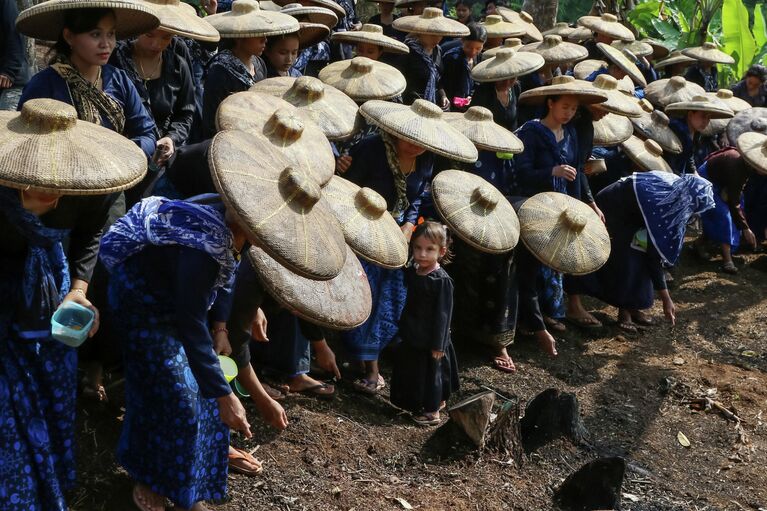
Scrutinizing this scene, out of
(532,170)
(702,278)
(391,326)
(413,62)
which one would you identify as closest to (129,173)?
(391,326)

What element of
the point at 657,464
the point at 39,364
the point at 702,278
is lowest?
the point at 702,278

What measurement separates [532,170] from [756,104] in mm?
5141

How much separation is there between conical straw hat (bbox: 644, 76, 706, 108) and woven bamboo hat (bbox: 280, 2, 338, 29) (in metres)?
4.03

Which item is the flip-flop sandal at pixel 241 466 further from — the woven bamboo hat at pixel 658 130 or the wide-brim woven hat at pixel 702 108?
the wide-brim woven hat at pixel 702 108

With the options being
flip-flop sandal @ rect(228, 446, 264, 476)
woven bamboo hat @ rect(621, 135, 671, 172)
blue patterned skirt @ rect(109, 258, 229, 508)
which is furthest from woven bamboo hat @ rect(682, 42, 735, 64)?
blue patterned skirt @ rect(109, 258, 229, 508)

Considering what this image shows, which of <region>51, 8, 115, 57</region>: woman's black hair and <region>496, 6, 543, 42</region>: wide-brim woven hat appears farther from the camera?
<region>496, 6, 543, 42</region>: wide-brim woven hat

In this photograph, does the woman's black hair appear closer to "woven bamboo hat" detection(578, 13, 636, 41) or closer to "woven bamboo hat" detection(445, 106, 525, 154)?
"woven bamboo hat" detection(445, 106, 525, 154)

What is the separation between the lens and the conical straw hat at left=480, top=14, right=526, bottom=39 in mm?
9008

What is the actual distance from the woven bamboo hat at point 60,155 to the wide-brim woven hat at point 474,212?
2.68 m

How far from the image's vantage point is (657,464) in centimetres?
558

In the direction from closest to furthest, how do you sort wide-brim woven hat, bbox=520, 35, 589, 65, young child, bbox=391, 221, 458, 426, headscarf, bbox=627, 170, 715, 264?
1. young child, bbox=391, 221, 458, 426
2. headscarf, bbox=627, 170, 715, 264
3. wide-brim woven hat, bbox=520, 35, 589, 65

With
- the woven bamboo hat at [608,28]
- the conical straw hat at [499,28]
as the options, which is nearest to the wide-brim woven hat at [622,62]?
the woven bamboo hat at [608,28]

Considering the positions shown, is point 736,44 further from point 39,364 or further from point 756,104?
point 39,364

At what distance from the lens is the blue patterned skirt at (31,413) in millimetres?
3139
